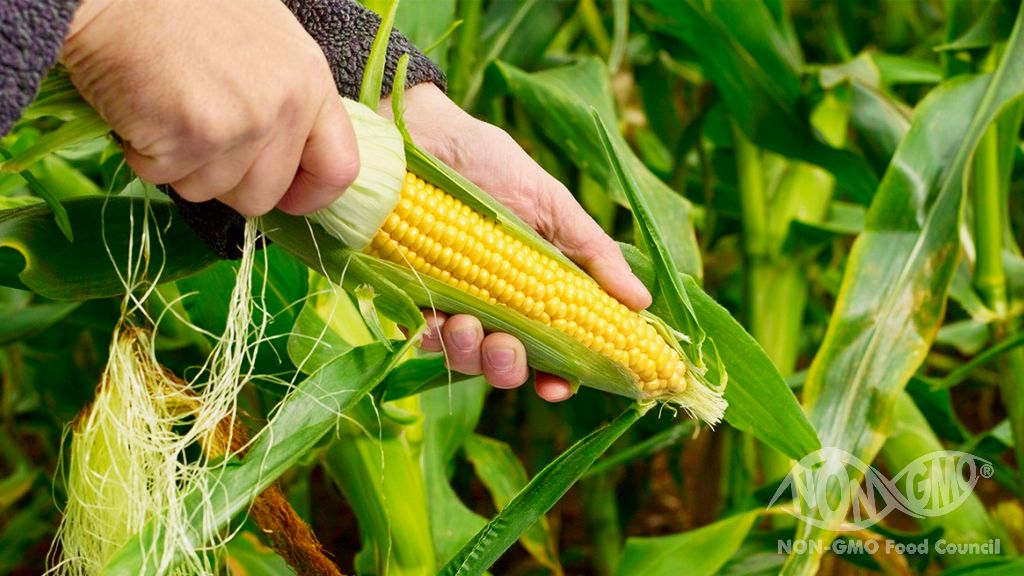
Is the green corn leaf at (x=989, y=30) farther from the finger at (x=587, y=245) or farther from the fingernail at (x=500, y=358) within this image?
the fingernail at (x=500, y=358)

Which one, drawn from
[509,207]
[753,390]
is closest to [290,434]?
[509,207]

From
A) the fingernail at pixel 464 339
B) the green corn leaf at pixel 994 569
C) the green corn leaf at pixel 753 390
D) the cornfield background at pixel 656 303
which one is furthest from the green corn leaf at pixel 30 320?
the green corn leaf at pixel 994 569

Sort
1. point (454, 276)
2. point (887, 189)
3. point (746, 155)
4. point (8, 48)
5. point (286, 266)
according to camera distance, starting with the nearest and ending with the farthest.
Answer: point (8, 48), point (454, 276), point (286, 266), point (887, 189), point (746, 155)

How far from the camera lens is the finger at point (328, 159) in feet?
1.68

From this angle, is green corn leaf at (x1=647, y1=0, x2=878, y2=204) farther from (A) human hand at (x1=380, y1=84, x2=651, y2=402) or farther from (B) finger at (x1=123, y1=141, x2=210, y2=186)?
(B) finger at (x1=123, y1=141, x2=210, y2=186)

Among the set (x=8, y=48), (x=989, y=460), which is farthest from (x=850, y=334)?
(x=8, y=48)

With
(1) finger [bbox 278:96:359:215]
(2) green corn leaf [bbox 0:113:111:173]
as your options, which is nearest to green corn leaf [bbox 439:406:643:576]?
(1) finger [bbox 278:96:359:215]

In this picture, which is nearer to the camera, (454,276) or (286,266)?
(454,276)

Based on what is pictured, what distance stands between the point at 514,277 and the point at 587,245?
3.9 inches

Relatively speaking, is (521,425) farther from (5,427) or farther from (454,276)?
(454,276)

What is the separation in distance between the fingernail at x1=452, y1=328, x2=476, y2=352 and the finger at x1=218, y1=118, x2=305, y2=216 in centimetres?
17

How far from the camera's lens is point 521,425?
65.4 inches

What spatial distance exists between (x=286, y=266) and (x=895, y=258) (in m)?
0.56

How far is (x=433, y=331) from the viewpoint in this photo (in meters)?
0.69
